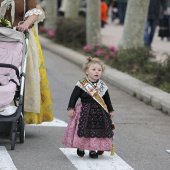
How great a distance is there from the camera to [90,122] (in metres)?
8.62

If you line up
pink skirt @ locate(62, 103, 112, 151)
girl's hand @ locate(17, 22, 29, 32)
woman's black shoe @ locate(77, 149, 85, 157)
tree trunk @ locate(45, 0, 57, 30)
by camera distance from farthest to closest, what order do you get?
tree trunk @ locate(45, 0, 57, 30), girl's hand @ locate(17, 22, 29, 32), woman's black shoe @ locate(77, 149, 85, 157), pink skirt @ locate(62, 103, 112, 151)

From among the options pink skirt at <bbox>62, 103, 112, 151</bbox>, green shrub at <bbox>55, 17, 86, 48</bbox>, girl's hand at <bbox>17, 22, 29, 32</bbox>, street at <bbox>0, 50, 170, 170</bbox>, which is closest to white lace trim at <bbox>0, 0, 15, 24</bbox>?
girl's hand at <bbox>17, 22, 29, 32</bbox>

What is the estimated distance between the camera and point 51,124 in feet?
35.4

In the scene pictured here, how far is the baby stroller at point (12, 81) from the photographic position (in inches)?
352

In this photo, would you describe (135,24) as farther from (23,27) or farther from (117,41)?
(23,27)

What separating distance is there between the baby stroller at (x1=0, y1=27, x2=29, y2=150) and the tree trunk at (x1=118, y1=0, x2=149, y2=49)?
830 cm

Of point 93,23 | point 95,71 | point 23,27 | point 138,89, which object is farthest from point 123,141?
point 93,23

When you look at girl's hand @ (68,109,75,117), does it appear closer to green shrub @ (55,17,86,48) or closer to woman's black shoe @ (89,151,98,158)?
woman's black shoe @ (89,151,98,158)

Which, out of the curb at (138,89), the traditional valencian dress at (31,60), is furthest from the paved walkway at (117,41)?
the traditional valencian dress at (31,60)

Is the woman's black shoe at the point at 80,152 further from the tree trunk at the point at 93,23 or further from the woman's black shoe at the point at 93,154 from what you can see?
the tree trunk at the point at 93,23

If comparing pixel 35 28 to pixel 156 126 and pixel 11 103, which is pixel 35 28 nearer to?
pixel 11 103

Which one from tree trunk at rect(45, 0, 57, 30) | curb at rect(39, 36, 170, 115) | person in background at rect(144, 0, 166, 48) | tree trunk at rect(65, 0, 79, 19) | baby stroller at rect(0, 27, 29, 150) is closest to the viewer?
baby stroller at rect(0, 27, 29, 150)

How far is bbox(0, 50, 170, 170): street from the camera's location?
8.45 m

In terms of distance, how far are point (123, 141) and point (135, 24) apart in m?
8.41
